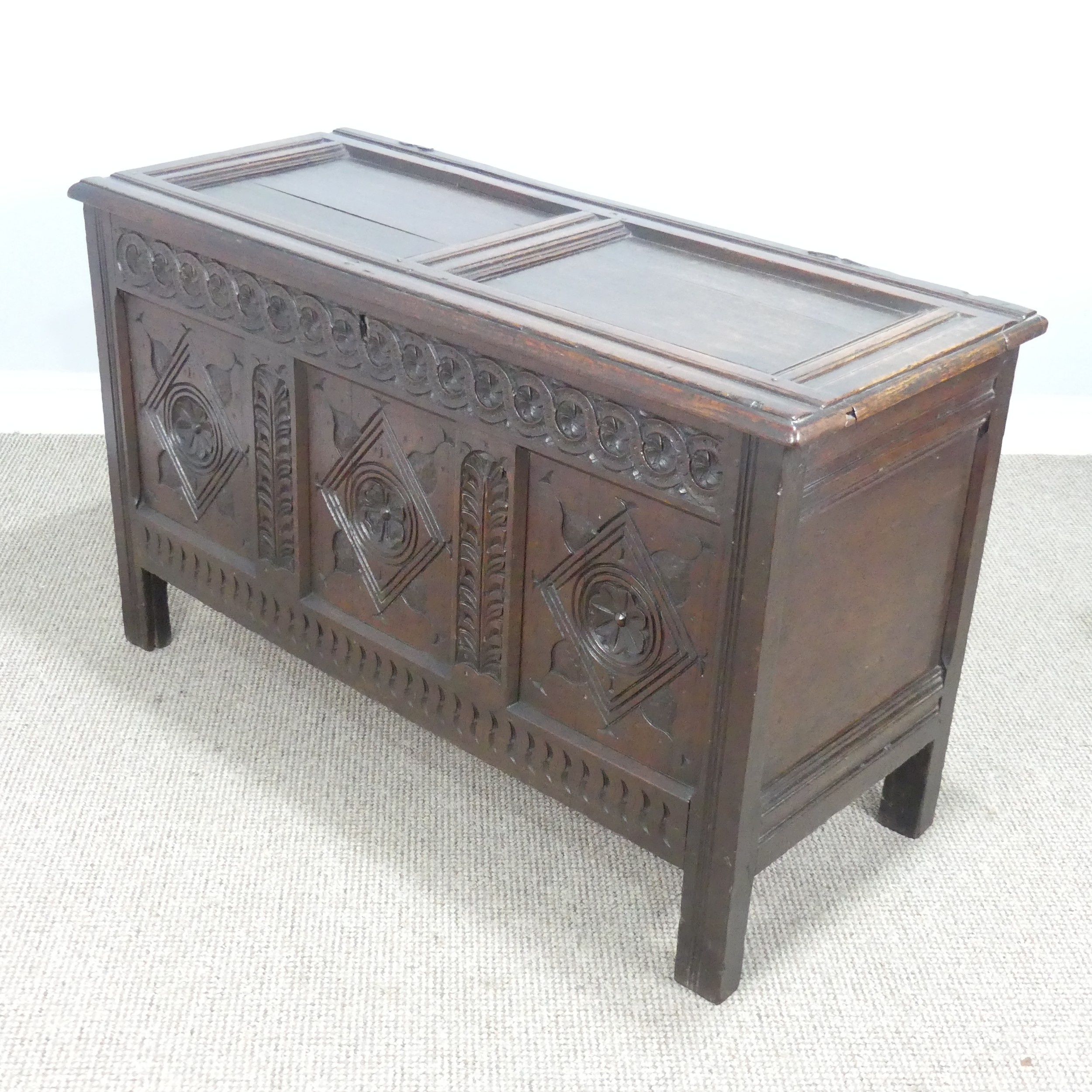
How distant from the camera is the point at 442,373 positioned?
2.01 meters

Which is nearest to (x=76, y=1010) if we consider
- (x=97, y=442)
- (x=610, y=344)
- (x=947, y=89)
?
(x=610, y=344)

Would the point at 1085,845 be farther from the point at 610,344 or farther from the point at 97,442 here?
the point at 97,442

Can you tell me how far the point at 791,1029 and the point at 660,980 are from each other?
0.62 feet

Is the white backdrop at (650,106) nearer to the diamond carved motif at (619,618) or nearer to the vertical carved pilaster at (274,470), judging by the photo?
the vertical carved pilaster at (274,470)

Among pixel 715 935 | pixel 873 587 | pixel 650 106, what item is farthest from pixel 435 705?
pixel 650 106

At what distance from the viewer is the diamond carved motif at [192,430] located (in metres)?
2.41

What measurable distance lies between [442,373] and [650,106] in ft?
5.08

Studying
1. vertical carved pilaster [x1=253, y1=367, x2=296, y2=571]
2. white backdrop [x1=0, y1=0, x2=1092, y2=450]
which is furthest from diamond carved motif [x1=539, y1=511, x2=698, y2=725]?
white backdrop [x1=0, y1=0, x2=1092, y2=450]

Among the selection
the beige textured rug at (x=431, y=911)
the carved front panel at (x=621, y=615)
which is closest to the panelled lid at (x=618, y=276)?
the carved front panel at (x=621, y=615)

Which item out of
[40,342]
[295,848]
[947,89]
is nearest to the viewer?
[295,848]

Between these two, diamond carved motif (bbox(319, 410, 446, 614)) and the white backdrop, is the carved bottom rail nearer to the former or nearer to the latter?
diamond carved motif (bbox(319, 410, 446, 614))

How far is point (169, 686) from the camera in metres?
2.67

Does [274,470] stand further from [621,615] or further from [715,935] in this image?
[715,935]

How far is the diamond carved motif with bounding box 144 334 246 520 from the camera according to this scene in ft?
7.92
